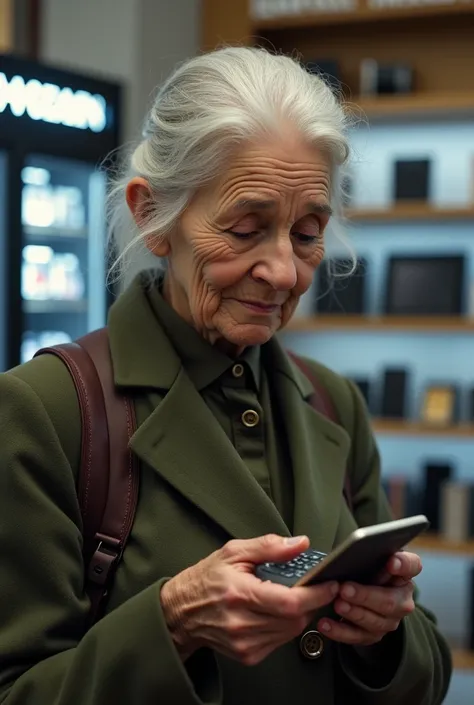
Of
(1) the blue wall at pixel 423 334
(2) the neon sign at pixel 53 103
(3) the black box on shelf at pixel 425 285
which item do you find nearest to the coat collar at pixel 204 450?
(2) the neon sign at pixel 53 103

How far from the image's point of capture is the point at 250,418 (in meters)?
1.49

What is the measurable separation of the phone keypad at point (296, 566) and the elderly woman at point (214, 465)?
0.03 m

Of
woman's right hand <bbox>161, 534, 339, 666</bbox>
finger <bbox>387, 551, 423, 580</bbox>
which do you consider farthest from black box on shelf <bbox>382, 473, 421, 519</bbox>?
woman's right hand <bbox>161, 534, 339, 666</bbox>

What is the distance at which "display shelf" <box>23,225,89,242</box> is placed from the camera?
500 cm

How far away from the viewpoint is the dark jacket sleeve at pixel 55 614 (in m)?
1.19

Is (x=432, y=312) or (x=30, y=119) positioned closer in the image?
(x=30, y=119)

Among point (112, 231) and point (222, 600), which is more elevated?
point (112, 231)

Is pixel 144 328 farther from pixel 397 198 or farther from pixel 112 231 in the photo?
pixel 397 198

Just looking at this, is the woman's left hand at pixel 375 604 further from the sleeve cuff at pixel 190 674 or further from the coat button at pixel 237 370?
the coat button at pixel 237 370

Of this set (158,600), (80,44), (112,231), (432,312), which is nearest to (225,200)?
(112,231)

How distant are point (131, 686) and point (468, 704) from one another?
12.5ft

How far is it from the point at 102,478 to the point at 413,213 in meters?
3.48

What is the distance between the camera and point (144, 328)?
4.93 ft

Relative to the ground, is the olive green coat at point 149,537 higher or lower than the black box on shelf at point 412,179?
lower
